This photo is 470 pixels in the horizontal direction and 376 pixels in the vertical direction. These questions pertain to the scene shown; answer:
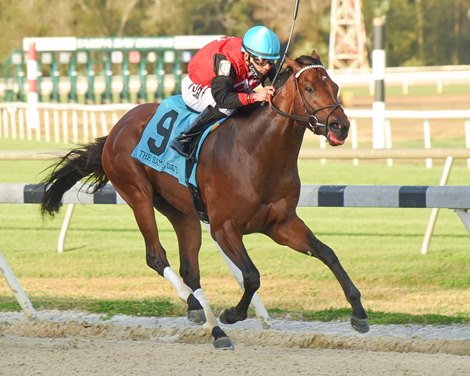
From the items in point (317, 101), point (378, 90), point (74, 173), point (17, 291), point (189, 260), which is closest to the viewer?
point (317, 101)

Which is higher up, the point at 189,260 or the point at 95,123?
the point at 189,260

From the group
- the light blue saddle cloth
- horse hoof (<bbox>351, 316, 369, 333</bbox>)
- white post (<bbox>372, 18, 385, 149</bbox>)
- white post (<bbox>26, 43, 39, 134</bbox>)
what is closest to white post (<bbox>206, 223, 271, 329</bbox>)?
the light blue saddle cloth

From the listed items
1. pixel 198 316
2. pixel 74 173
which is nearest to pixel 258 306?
pixel 198 316

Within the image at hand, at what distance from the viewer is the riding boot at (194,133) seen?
5.88 meters

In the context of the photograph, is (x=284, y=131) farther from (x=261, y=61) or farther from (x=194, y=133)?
(x=194, y=133)

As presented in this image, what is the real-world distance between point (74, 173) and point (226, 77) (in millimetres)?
1491

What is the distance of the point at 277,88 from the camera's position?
18.5 feet

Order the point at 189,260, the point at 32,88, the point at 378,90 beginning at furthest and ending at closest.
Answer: the point at 32,88, the point at 378,90, the point at 189,260

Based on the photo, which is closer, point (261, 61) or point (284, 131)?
point (284, 131)

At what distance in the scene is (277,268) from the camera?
852cm

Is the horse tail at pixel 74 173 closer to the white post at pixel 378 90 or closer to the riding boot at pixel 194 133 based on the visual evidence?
the riding boot at pixel 194 133

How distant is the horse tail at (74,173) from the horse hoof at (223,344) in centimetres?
160

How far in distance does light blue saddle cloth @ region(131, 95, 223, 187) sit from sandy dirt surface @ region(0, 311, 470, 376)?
2.57 feet

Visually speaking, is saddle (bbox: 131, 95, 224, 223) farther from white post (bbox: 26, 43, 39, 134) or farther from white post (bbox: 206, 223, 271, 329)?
white post (bbox: 26, 43, 39, 134)
